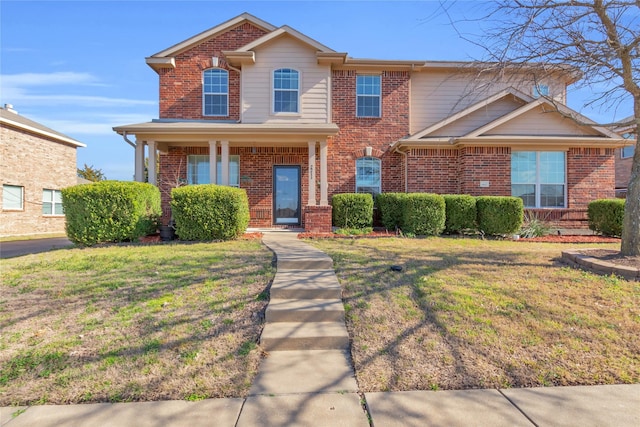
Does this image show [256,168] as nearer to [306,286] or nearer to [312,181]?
[312,181]

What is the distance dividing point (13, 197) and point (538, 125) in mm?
21683

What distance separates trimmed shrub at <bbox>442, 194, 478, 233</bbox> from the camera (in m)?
10.5

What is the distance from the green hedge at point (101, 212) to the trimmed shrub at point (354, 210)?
5794 mm

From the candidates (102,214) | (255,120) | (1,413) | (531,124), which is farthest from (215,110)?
(1,413)

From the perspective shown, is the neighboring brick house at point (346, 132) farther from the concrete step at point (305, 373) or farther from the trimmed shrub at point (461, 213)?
the concrete step at point (305, 373)

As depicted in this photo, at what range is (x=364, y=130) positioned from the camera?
43.4 ft

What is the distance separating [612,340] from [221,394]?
387 cm

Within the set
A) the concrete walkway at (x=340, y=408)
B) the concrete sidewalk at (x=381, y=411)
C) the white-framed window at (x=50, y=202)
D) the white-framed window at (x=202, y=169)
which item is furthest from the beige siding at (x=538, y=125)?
the white-framed window at (x=50, y=202)

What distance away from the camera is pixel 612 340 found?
3682 mm

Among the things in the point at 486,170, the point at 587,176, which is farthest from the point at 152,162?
the point at 587,176

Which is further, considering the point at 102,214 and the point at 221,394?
the point at 102,214

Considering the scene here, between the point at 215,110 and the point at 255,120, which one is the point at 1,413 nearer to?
the point at 255,120

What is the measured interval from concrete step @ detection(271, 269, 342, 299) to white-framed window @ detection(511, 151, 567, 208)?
9.58 m

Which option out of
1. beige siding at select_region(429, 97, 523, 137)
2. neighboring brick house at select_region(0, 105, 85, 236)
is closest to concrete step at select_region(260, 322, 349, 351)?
beige siding at select_region(429, 97, 523, 137)
